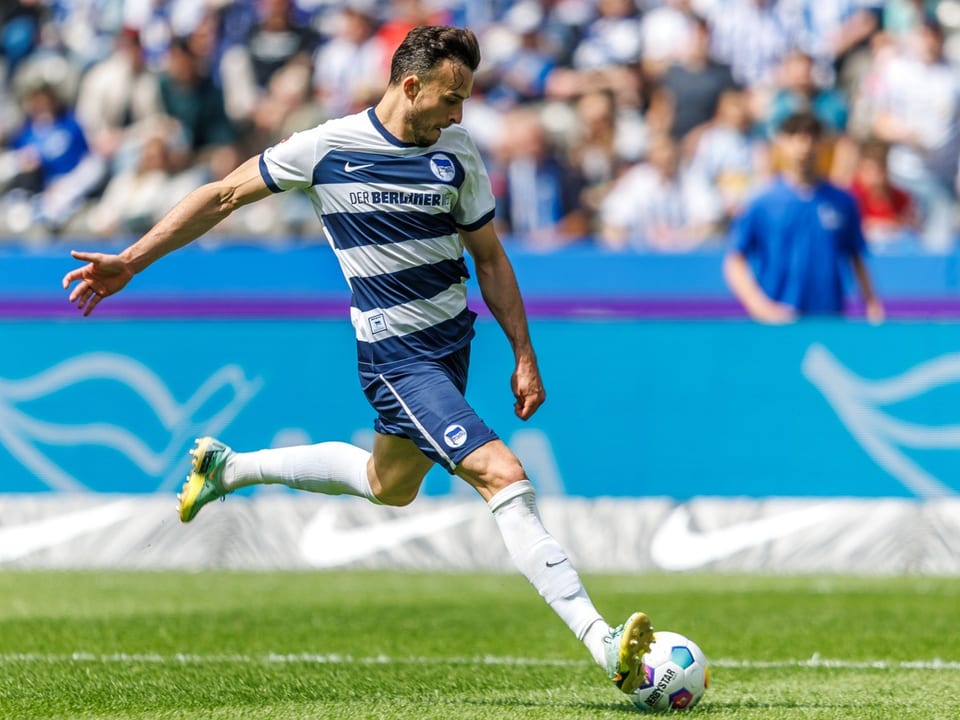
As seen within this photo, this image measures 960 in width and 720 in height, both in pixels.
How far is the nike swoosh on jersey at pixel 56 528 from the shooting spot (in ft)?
34.4

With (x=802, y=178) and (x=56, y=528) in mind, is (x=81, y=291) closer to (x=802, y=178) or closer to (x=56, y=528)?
(x=56, y=528)

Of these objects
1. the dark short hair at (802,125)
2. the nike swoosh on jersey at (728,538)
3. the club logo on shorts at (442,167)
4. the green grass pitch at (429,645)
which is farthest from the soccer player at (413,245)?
the dark short hair at (802,125)

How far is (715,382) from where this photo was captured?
420 inches

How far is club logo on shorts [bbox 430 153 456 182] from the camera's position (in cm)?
620

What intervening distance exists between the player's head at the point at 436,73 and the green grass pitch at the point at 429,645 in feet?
6.98

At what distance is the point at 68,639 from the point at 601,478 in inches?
157

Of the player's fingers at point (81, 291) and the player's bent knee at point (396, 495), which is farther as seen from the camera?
the player's bent knee at point (396, 495)

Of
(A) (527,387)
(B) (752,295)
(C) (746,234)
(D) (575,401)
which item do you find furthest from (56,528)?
(A) (527,387)

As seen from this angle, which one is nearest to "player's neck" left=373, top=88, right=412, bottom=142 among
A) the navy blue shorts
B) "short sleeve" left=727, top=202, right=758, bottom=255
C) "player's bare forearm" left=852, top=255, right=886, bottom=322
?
the navy blue shorts

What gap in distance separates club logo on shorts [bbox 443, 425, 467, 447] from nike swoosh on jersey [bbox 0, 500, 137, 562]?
501 centimetres

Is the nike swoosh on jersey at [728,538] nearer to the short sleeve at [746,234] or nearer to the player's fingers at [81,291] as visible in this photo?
the short sleeve at [746,234]

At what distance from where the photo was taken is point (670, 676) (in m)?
5.68

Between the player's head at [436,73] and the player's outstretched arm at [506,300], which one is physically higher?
the player's head at [436,73]

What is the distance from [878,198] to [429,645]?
27.2ft
